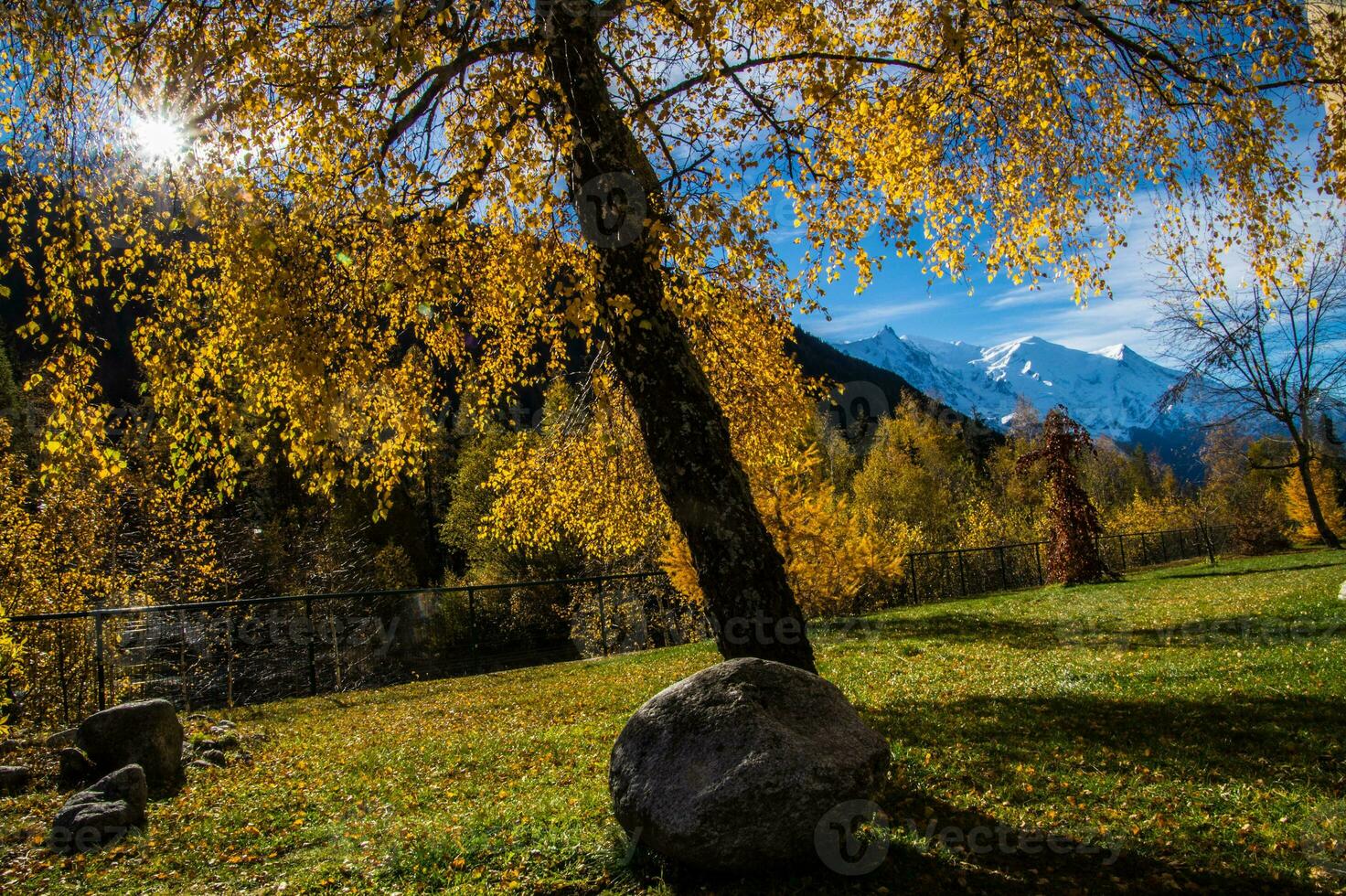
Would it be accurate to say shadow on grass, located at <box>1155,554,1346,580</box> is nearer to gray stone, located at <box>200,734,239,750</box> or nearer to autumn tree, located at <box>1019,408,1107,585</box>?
autumn tree, located at <box>1019,408,1107,585</box>

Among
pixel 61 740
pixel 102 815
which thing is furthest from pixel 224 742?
pixel 102 815

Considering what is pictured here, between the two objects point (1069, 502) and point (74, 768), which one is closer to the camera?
point (74, 768)

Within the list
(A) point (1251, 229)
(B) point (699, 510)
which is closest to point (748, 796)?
(B) point (699, 510)

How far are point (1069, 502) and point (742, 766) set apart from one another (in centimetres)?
1887

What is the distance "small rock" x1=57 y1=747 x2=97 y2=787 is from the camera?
6.22 metres

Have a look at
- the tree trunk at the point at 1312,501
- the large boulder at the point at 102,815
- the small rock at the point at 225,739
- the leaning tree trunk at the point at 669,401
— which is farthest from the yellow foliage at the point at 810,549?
the tree trunk at the point at 1312,501

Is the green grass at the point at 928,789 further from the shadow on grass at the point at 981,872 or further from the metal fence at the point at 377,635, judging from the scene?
the metal fence at the point at 377,635

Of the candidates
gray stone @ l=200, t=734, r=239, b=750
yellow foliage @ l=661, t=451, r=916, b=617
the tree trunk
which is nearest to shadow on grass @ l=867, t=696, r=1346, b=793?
gray stone @ l=200, t=734, r=239, b=750

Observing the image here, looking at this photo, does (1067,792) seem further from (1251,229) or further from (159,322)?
(159,322)

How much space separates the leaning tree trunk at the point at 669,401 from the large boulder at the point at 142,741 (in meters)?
4.77

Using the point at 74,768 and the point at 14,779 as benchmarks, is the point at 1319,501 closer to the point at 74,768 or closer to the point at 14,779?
the point at 74,768

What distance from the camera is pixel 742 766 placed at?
353 centimetres

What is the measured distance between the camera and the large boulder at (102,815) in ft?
15.9

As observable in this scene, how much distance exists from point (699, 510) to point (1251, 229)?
5.51m
